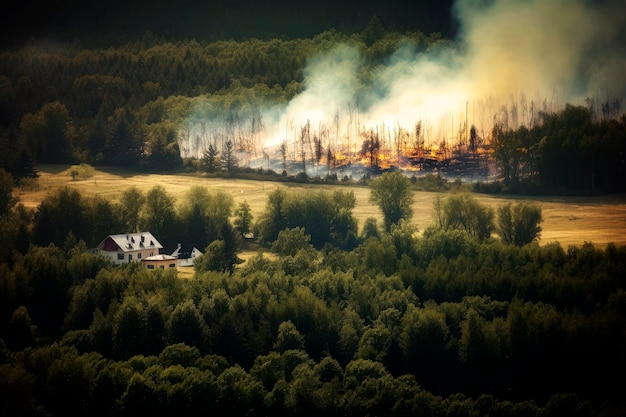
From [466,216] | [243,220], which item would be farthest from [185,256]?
[466,216]

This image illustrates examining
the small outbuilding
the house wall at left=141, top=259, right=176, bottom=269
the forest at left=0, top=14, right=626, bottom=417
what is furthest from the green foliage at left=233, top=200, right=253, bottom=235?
the house wall at left=141, top=259, right=176, bottom=269

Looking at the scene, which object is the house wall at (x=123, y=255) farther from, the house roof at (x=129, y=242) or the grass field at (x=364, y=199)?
the grass field at (x=364, y=199)

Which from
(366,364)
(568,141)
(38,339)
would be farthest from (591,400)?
(568,141)

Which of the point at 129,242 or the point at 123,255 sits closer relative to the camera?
the point at 123,255

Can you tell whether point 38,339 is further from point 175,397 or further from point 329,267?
point 329,267

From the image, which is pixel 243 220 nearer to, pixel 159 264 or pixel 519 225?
pixel 159 264

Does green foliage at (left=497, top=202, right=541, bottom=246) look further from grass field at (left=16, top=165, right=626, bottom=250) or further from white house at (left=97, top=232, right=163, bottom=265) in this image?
white house at (left=97, top=232, right=163, bottom=265)
